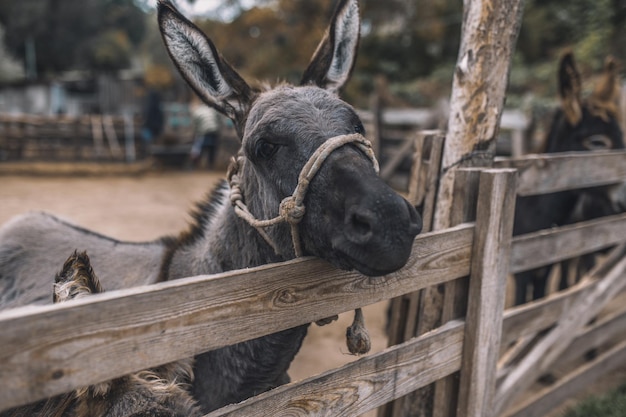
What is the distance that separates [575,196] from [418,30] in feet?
54.0

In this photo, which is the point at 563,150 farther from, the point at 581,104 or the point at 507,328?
the point at 507,328

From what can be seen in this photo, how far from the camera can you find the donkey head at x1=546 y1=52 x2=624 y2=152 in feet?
14.5

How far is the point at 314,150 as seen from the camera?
168 centimetres

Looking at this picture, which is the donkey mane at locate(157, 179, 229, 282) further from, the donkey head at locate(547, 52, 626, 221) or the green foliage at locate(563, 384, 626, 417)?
the donkey head at locate(547, 52, 626, 221)

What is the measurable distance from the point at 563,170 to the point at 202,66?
213 centimetres

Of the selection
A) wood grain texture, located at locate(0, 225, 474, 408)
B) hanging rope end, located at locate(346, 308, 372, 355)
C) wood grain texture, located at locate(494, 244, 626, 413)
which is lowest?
wood grain texture, located at locate(494, 244, 626, 413)

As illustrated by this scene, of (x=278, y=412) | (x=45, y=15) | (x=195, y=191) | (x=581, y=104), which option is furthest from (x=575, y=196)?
(x=45, y=15)

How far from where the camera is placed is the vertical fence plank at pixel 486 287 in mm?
2145

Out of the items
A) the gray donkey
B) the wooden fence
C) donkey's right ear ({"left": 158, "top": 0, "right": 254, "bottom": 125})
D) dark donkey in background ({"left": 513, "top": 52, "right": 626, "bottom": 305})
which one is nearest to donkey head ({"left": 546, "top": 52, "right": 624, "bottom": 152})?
dark donkey in background ({"left": 513, "top": 52, "right": 626, "bottom": 305})

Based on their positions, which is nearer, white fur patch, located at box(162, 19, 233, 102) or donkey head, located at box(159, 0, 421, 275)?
donkey head, located at box(159, 0, 421, 275)

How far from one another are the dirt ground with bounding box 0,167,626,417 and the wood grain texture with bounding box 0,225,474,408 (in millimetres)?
2891

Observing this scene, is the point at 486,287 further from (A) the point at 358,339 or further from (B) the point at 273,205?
(B) the point at 273,205

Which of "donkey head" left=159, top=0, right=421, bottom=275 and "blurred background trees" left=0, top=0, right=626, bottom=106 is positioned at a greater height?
"blurred background trees" left=0, top=0, right=626, bottom=106

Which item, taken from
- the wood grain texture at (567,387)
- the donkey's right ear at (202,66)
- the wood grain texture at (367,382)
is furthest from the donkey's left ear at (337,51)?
the wood grain texture at (567,387)
